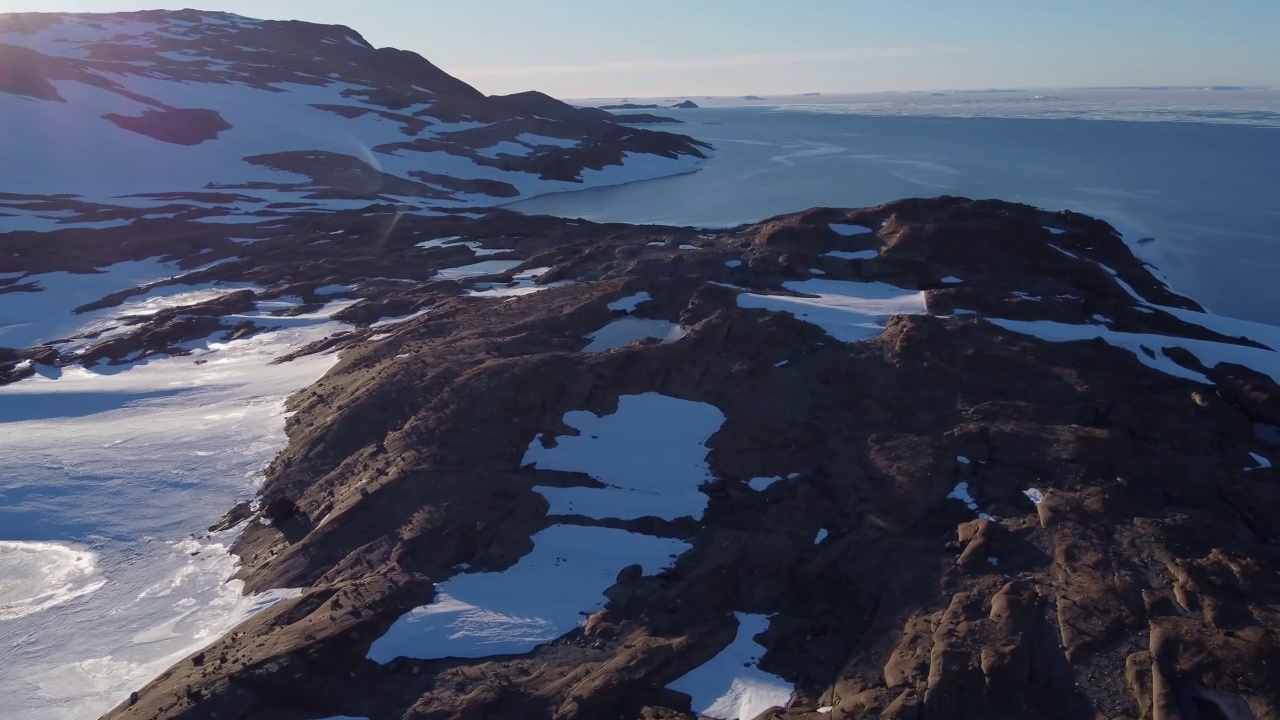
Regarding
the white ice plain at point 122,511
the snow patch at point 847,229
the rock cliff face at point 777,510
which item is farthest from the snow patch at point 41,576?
the snow patch at point 847,229

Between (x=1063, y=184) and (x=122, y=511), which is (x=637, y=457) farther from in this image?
(x=1063, y=184)

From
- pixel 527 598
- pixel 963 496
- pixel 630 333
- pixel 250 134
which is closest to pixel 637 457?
pixel 527 598

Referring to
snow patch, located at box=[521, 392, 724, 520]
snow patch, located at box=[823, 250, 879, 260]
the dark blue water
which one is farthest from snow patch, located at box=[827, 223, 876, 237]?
the dark blue water

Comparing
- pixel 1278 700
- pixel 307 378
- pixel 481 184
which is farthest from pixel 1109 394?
pixel 481 184

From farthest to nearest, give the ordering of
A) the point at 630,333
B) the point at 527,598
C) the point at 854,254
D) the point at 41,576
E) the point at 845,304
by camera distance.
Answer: the point at 854,254 → the point at 845,304 → the point at 630,333 → the point at 41,576 → the point at 527,598

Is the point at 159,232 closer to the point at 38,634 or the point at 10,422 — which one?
the point at 10,422

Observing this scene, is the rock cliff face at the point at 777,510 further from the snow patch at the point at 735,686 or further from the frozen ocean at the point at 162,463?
the frozen ocean at the point at 162,463
